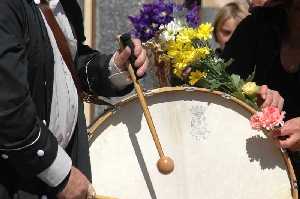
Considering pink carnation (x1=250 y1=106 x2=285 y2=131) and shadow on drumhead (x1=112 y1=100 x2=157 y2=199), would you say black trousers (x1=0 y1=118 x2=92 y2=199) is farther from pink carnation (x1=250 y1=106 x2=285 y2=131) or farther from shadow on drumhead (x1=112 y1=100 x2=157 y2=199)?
pink carnation (x1=250 y1=106 x2=285 y2=131)

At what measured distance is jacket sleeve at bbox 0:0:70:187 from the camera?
1888 millimetres

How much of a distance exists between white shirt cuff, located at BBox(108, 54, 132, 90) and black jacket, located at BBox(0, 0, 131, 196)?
1.52ft

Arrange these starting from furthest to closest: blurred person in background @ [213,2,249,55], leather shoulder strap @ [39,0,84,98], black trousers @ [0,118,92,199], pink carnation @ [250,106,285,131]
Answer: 1. blurred person in background @ [213,2,249,55]
2. pink carnation @ [250,106,285,131]
3. leather shoulder strap @ [39,0,84,98]
4. black trousers @ [0,118,92,199]

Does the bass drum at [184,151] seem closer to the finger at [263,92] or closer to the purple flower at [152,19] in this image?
the finger at [263,92]

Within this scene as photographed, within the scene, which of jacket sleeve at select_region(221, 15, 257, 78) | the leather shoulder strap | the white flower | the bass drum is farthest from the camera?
jacket sleeve at select_region(221, 15, 257, 78)

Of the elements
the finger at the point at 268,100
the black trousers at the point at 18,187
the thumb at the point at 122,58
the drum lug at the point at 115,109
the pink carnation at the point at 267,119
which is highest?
the thumb at the point at 122,58

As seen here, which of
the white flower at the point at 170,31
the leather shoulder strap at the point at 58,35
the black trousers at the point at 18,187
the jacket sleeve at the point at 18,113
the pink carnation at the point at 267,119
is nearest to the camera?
the jacket sleeve at the point at 18,113

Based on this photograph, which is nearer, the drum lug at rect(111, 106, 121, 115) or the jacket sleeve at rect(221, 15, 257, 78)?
the drum lug at rect(111, 106, 121, 115)

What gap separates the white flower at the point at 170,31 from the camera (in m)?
2.85

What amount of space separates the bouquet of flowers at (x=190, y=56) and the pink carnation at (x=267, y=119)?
10 centimetres

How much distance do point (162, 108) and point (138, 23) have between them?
0.56 metres

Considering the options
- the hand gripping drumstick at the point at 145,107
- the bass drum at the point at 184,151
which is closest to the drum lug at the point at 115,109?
the bass drum at the point at 184,151

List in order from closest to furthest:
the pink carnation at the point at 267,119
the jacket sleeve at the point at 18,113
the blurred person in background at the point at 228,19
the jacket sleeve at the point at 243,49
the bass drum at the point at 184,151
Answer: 1. the jacket sleeve at the point at 18,113
2. the pink carnation at the point at 267,119
3. the bass drum at the point at 184,151
4. the jacket sleeve at the point at 243,49
5. the blurred person in background at the point at 228,19

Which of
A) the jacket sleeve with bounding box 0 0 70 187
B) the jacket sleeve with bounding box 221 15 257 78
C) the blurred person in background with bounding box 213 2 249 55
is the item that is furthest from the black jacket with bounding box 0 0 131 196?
Result: the blurred person in background with bounding box 213 2 249 55
